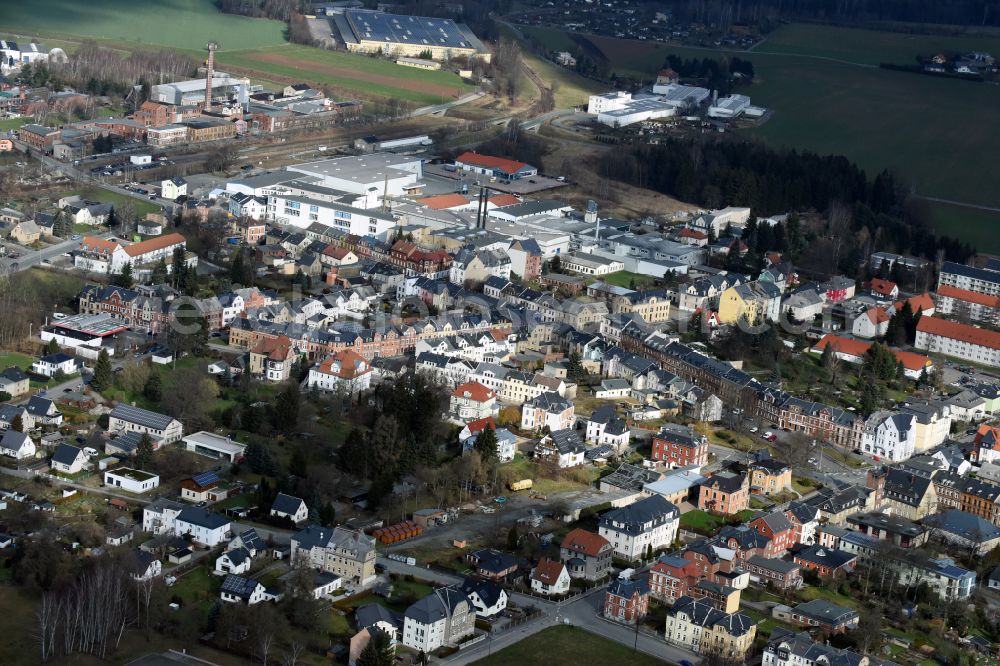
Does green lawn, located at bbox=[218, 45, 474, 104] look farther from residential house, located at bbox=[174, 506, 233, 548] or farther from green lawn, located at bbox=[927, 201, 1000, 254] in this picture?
residential house, located at bbox=[174, 506, 233, 548]

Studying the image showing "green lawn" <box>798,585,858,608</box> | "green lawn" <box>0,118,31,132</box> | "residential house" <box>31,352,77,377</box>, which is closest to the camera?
"green lawn" <box>798,585,858,608</box>

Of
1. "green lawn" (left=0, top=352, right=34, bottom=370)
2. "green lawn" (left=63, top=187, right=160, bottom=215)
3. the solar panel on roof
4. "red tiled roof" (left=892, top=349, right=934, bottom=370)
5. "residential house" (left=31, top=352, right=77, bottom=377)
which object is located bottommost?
the solar panel on roof

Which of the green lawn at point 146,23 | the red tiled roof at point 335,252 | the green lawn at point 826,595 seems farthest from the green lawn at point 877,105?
the green lawn at point 826,595

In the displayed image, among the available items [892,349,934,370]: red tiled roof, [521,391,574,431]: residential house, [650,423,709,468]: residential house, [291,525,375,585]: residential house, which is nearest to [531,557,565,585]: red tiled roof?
[291,525,375,585]: residential house

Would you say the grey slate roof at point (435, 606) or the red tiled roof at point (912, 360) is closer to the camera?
the grey slate roof at point (435, 606)

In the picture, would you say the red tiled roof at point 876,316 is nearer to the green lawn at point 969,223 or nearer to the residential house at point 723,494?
the green lawn at point 969,223

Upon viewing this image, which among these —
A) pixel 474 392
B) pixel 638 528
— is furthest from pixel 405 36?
pixel 638 528

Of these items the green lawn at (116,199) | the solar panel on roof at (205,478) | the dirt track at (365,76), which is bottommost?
the solar panel on roof at (205,478)
